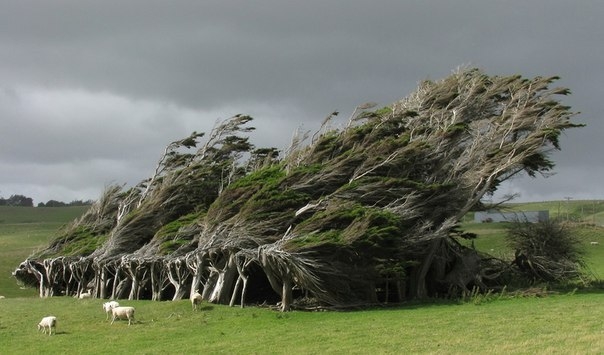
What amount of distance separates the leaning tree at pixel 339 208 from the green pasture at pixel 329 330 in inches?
92.6

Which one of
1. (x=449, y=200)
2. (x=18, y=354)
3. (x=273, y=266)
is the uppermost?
(x=449, y=200)

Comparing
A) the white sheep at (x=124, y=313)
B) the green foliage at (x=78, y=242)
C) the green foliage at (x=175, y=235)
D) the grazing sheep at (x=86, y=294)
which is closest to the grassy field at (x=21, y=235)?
the green foliage at (x=78, y=242)

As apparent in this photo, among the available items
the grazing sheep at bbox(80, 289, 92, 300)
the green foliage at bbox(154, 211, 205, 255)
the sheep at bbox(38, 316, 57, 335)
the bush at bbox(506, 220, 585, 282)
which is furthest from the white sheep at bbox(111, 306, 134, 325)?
the bush at bbox(506, 220, 585, 282)

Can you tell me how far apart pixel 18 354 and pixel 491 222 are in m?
73.7

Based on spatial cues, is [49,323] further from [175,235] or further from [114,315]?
[175,235]

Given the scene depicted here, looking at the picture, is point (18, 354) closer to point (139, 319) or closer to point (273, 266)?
point (139, 319)

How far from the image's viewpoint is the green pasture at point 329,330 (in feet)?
61.3

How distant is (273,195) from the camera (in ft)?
104

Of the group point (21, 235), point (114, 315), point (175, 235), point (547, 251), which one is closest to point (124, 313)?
point (114, 315)

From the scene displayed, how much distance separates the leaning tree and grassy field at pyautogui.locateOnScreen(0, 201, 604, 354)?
225cm

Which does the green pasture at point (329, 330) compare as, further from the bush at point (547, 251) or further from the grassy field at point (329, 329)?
the bush at point (547, 251)

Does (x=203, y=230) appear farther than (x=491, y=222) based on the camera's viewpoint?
No

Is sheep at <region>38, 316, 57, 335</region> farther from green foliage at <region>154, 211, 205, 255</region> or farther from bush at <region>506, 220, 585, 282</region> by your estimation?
bush at <region>506, 220, 585, 282</region>

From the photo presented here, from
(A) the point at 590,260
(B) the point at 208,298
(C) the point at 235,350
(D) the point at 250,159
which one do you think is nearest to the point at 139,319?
(B) the point at 208,298
